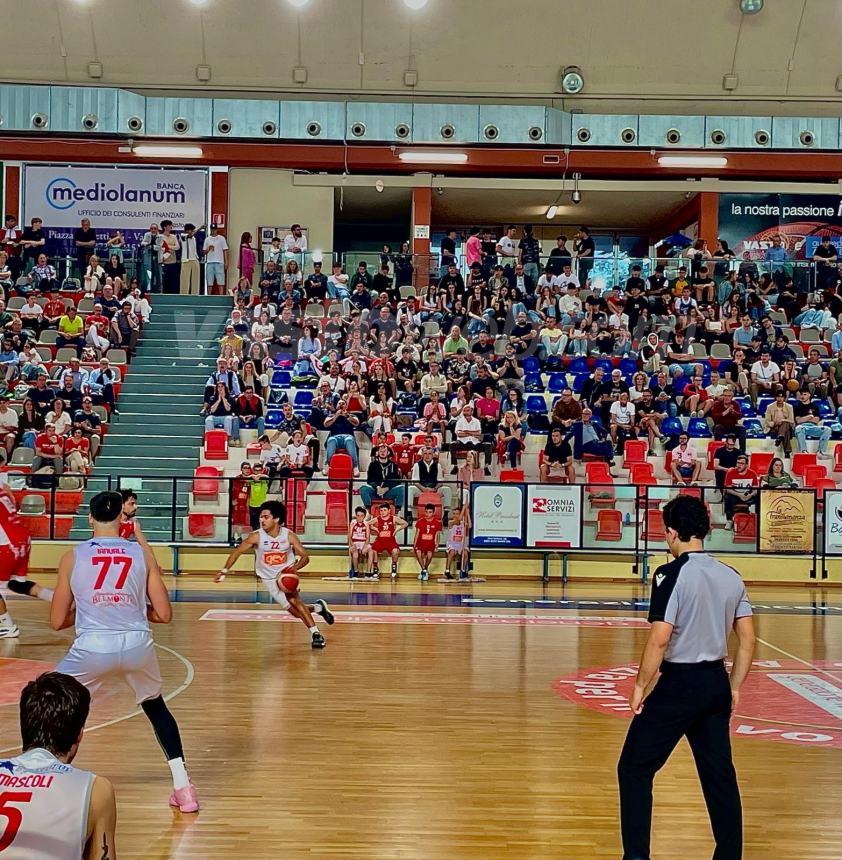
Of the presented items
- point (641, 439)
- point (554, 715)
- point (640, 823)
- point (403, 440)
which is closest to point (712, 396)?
point (641, 439)

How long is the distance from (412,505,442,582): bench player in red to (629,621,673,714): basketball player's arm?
13829 millimetres

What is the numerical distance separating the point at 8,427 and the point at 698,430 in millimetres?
13230

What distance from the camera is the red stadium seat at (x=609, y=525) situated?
1959cm

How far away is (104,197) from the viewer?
105ft

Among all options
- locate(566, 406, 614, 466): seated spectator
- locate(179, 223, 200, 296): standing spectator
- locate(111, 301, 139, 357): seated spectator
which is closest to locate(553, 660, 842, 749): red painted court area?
locate(566, 406, 614, 466): seated spectator

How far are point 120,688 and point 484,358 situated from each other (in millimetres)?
15163

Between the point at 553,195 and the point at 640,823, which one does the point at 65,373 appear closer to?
the point at 553,195

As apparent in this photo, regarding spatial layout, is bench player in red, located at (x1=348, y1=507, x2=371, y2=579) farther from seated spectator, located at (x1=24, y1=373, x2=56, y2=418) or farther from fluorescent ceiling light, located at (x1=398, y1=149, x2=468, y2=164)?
A: fluorescent ceiling light, located at (x1=398, y1=149, x2=468, y2=164)

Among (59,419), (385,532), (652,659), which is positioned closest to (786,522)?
(385,532)

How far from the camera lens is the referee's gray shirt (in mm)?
5586

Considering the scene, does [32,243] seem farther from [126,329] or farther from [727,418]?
[727,418]

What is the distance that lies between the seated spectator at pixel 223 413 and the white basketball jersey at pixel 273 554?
33.3 feet

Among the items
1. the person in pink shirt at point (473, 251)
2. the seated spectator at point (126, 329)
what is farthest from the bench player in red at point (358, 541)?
the person in pink shirt at point (473, 251)

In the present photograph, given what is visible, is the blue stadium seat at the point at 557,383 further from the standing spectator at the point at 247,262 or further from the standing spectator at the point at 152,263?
the standing spectator at the point at 152,263
